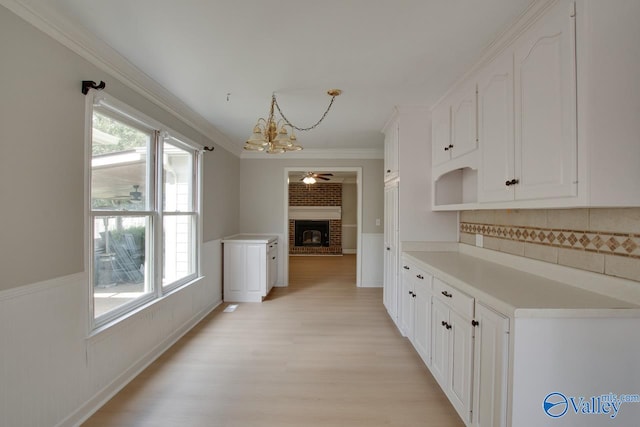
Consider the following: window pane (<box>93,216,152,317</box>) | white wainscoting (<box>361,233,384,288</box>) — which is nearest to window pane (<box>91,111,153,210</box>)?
window pane (<box>93,216,152,317</box>)

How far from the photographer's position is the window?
6.70ft

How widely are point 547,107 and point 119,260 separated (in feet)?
9.75

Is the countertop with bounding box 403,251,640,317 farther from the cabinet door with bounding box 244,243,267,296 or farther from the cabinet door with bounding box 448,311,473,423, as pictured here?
the cabinet door with bounding box 244,243,267,296

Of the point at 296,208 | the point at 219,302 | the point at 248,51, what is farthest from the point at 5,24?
the point at 296,208

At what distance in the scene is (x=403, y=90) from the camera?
2604 mm

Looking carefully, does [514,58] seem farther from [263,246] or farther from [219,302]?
[219,302]

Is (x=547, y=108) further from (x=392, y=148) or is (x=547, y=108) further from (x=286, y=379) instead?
(x=286, y=379)

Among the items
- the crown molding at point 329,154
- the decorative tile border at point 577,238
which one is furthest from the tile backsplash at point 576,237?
the crown molding at point 329,154

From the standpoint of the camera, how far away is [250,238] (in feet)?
15.5

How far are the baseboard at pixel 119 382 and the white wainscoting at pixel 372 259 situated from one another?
114 inches

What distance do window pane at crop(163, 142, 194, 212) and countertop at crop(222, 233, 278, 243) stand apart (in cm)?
92

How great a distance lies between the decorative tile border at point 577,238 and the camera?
134 centimetres

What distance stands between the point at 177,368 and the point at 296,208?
6.82 meters

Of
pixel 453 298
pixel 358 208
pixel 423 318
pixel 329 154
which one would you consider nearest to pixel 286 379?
pixel 423 318
